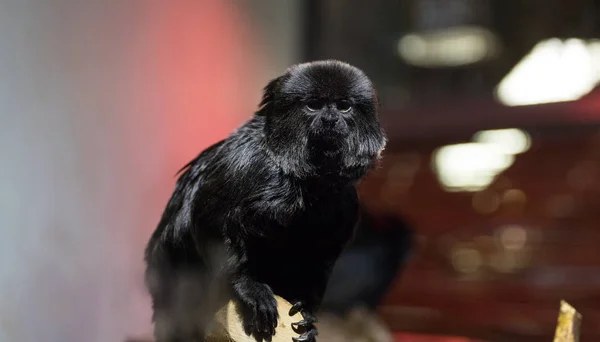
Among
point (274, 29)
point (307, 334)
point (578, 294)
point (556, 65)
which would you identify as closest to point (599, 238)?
point (578, 294)

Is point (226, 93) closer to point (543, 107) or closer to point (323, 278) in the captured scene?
point (323, 278)

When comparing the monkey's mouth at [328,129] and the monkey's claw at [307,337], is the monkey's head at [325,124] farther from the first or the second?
the monkey's claw at [307,337]

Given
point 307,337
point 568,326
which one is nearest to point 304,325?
point 307,337

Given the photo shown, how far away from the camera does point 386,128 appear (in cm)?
77

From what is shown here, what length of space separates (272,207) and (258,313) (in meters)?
0.11

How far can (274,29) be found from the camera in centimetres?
93

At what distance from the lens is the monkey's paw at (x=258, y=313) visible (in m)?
0.58

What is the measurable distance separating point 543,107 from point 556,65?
0.15 m

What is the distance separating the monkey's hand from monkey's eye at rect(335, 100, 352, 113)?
0.61ft

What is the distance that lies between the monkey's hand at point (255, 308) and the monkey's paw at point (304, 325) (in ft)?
0.12

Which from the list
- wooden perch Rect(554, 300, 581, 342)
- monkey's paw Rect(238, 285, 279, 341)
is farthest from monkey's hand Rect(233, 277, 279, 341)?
wooden perch Rect(554, 300, 581, 342)

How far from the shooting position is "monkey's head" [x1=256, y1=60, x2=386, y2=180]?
1.79ft

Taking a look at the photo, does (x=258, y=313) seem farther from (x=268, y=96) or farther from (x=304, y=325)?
(x=268, y=96)

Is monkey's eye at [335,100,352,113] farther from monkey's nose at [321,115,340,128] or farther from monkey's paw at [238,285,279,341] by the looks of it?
monkey's paw at [238,285,279,341]
